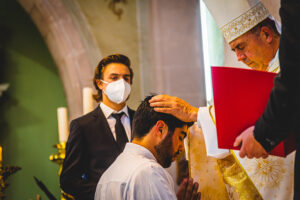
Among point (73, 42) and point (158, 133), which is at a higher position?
point (73, 42)

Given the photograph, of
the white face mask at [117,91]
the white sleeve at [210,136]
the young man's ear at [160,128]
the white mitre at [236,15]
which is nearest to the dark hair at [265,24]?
the white mitre at [236,15]

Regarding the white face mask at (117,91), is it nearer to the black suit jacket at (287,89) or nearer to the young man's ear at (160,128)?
the young man's ear at (160,128)

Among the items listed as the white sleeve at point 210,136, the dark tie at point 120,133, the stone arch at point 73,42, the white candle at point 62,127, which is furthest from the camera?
the stone arch at point 73,42

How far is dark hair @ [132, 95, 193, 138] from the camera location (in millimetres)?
2205

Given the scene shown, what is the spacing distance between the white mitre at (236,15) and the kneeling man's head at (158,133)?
656 mm

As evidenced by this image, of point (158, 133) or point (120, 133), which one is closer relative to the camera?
point (158, 133)

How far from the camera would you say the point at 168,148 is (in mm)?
2209

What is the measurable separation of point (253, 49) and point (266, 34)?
0.12 meters

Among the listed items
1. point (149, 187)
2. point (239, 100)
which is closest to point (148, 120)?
point (149, 187)

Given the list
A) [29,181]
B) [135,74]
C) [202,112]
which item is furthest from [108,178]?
[29,181]

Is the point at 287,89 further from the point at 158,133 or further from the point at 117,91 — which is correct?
the point at 117,91

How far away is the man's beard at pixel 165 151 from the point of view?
2.18 m

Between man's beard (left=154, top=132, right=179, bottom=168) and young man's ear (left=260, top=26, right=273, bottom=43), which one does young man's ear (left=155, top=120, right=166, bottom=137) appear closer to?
man's beard (left=154, top=132, right=179, bottom=168)

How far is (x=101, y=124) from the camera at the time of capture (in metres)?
2.95
